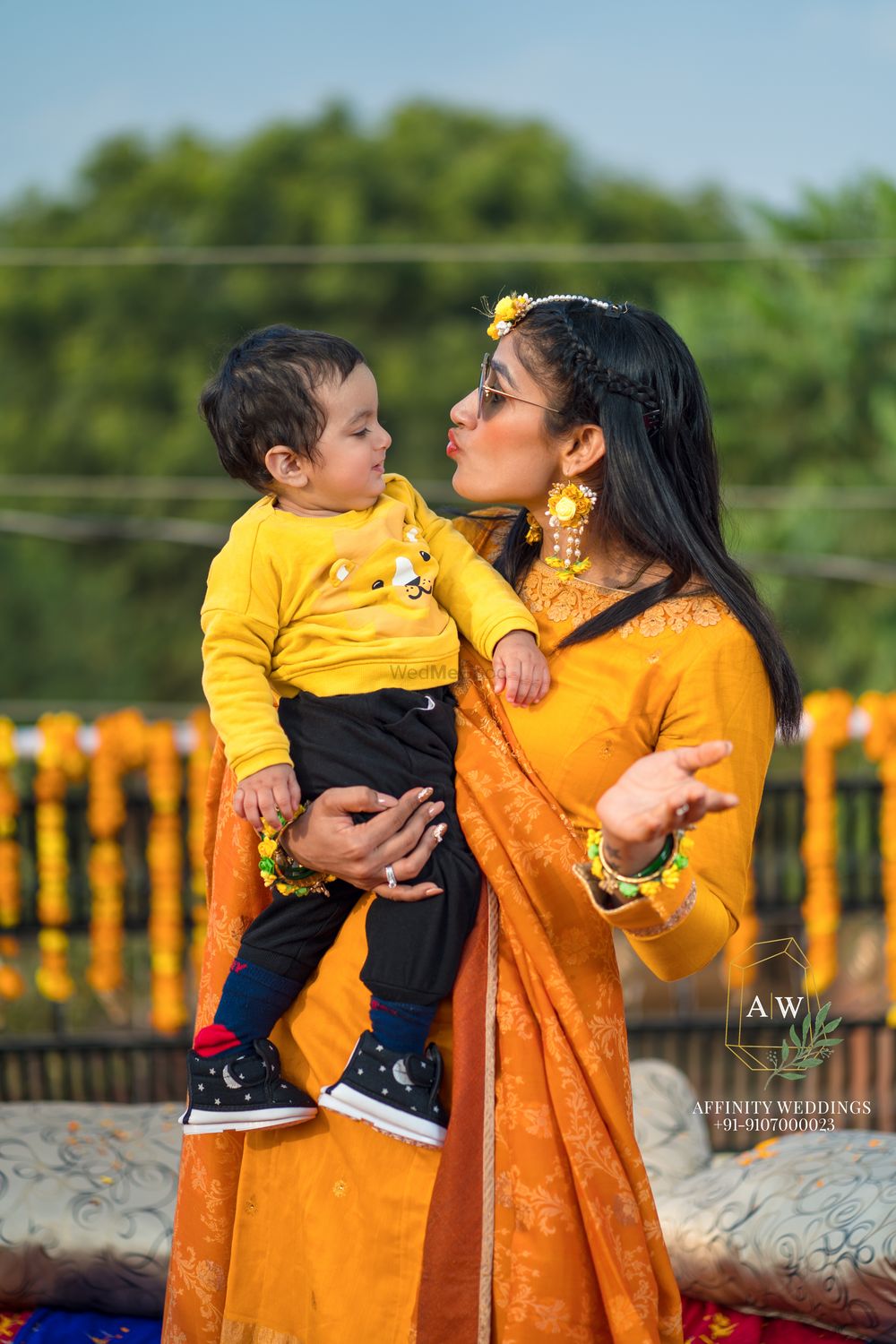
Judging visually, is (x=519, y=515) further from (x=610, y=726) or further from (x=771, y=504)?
(x=771, y=504)

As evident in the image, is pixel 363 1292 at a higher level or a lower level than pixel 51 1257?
higher

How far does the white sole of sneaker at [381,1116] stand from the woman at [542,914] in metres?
0.04

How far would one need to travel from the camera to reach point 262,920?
5.30ft

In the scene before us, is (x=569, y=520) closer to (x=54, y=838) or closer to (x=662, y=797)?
(x=662, y=797)

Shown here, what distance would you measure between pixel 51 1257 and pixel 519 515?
1432mm

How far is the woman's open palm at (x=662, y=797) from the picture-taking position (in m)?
1.29

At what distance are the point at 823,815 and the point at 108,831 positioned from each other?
1.95m

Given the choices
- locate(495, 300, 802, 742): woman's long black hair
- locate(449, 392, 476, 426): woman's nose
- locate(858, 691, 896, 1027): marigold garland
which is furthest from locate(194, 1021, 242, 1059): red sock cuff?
locate(858, 691, 896, 1027): marigold garland

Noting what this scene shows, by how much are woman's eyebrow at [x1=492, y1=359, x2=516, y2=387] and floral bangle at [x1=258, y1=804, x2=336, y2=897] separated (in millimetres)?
607

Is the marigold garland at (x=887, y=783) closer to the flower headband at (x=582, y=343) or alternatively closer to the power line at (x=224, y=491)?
the flower headband at (x=582, y=343)

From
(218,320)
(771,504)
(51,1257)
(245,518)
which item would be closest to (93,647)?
(218,320)

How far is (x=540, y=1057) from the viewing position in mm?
1536

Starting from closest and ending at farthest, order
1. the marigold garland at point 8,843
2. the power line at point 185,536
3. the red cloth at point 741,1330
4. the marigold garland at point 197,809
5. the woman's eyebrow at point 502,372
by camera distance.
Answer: the woman's eyebrow at point 502,372 → the red cloth at point 741,1330 → the marigold garland at point 8,843 → the marigold garland at point 197,809 → the power line at point 185,536

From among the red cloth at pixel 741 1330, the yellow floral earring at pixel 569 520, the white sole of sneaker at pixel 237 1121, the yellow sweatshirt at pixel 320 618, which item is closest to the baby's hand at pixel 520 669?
the yellow sweatshirt at pixel 320 618
